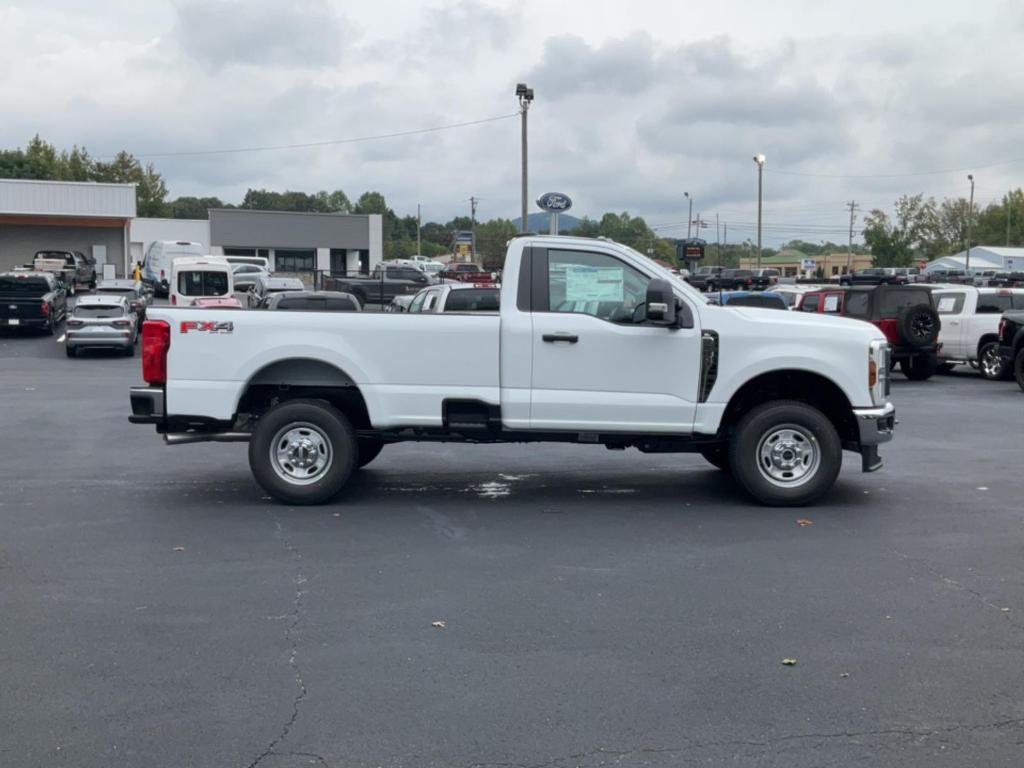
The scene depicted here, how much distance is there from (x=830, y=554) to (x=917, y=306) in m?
14.2

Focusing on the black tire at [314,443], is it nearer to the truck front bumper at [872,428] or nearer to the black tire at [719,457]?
the black tire at [719,457]

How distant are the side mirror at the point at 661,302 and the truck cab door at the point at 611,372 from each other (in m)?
0.24

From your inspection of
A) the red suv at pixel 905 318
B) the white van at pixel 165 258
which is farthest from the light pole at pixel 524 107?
the white van at pixel 165 258

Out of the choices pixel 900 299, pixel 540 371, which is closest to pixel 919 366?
pixel 900 299

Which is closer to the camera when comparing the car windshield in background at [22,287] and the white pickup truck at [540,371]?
the white pickup truck at [540,371]

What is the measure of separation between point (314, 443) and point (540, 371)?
6.67 ft

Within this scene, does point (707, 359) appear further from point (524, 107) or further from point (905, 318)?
point (524, 107)

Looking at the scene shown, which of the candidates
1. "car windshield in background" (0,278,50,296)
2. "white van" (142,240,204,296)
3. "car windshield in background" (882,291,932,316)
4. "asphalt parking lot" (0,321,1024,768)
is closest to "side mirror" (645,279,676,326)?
"asphalt parking lot" (0,321,1024,768)

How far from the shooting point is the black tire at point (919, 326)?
2098 centimetres

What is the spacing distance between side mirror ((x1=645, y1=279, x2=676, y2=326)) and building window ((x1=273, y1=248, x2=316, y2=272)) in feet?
234

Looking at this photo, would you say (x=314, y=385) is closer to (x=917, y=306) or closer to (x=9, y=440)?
(x=9, y=440)

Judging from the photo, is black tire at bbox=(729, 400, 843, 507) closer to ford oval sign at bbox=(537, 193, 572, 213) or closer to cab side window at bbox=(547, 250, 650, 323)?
cab side window at bbox=(547, 250, 650, 323)

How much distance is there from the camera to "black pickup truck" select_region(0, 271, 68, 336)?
32156 millimetres

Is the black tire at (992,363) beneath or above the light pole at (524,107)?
beneath
